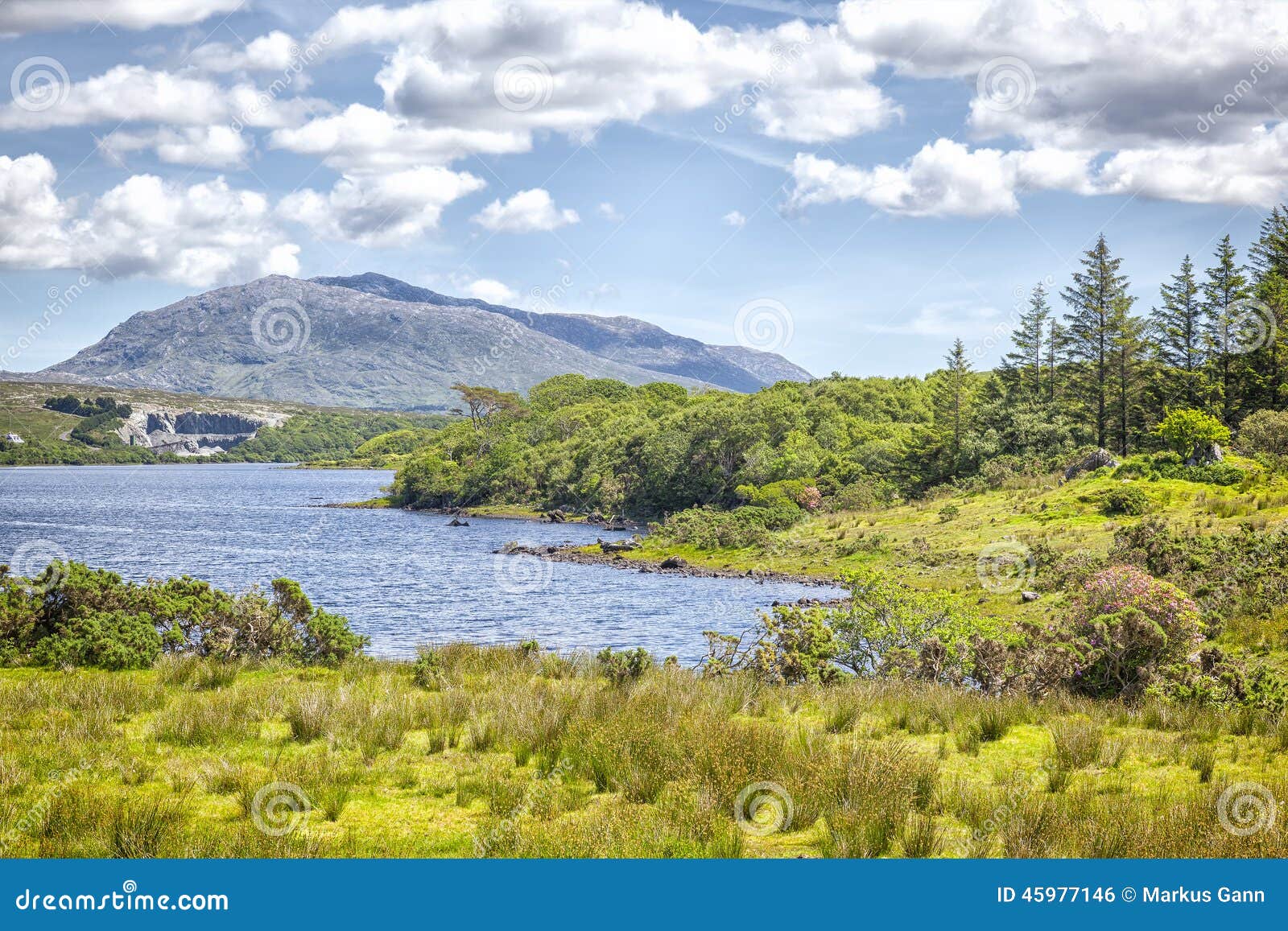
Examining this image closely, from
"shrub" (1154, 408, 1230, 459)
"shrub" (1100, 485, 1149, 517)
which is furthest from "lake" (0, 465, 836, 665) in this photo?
"shrub" (1154, 408, 1230, 459)

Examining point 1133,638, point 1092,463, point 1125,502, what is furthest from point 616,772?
A: point 1092,463

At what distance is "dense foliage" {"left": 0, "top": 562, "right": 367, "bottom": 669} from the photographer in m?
14.4

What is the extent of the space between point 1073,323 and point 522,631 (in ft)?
169

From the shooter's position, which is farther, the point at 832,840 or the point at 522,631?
the point at 522,631

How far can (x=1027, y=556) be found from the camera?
32.8 metres

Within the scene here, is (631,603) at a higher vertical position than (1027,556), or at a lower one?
lower

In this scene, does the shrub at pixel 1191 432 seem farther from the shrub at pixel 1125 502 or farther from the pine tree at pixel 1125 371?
the pine tree at pixel 1125 371

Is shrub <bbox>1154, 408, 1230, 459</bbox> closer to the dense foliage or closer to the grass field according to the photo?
the grass field

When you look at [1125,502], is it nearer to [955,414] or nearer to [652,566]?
[652,566]

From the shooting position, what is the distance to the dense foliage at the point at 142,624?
14.4 metres

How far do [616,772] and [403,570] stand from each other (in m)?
45.6

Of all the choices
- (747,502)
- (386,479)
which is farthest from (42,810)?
(386,479)

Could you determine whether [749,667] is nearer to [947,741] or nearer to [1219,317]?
[947,741]

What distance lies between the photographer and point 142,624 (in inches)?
586
